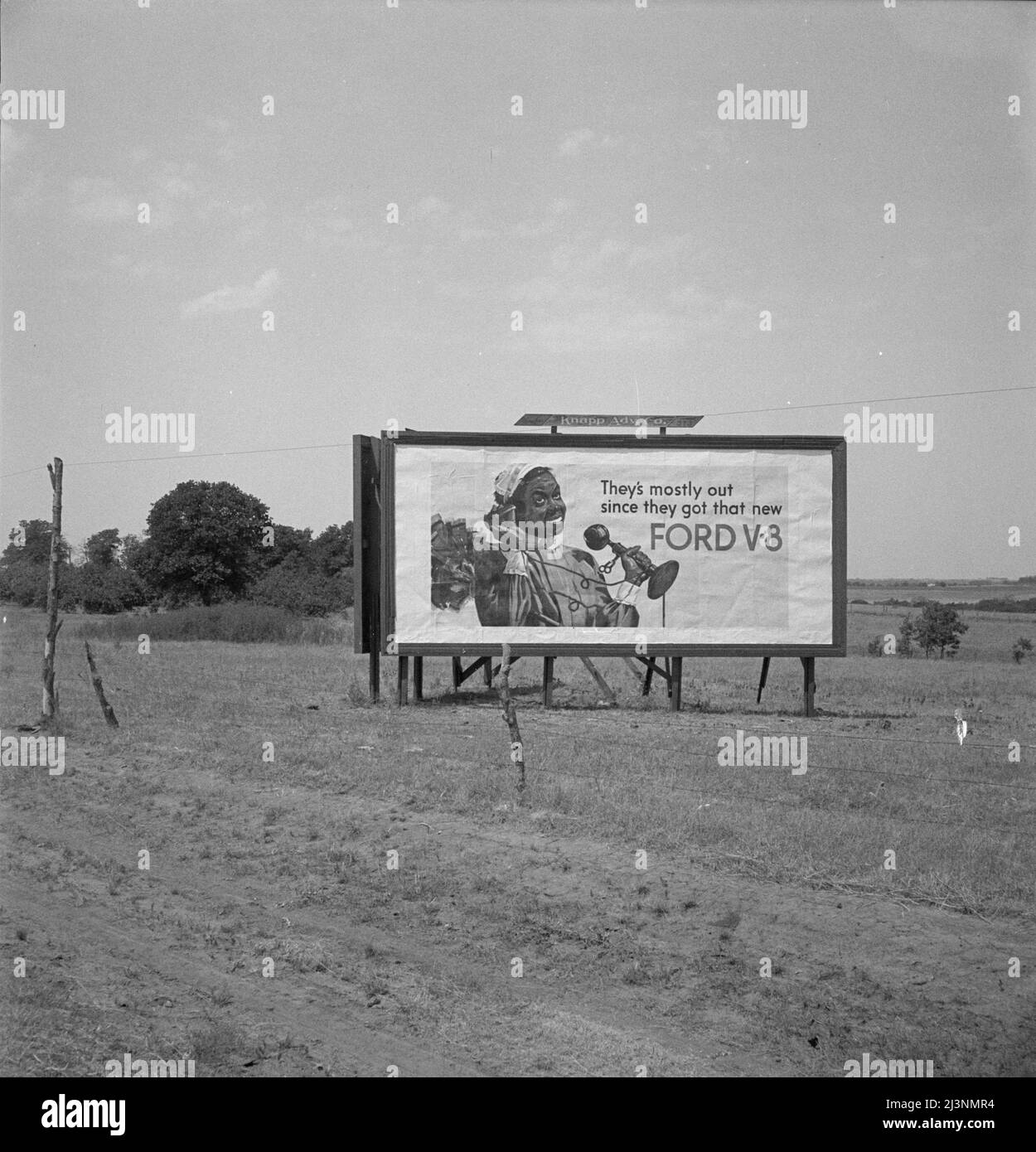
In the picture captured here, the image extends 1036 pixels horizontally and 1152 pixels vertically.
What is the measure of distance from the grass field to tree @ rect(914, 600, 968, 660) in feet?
87.2

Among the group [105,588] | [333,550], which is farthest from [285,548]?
[105,588]

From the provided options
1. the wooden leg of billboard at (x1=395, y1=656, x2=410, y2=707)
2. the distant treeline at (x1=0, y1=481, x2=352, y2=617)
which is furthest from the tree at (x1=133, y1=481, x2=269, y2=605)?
the wooden leg of billboard at (x1=395, y1=656, x2=410, y2=707)

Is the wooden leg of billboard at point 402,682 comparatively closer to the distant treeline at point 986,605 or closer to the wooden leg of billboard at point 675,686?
the wooden leg of billboard at point 675,686

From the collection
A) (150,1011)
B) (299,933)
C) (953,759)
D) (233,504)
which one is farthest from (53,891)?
(233,504)

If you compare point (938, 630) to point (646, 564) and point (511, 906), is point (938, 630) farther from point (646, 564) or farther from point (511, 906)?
point (511, 906)

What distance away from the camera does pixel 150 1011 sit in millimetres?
6258

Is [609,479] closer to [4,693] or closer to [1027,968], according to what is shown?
[4,693]

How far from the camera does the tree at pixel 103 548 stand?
229ft

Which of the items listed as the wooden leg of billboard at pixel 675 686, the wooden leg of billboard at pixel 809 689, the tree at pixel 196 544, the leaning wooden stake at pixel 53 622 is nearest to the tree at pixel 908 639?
the wooden leg of billboard at pixel 809 689

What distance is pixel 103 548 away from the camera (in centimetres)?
7106

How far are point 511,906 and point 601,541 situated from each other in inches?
484

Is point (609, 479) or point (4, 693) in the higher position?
point (609, 479)

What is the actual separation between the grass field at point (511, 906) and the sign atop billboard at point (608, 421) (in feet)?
20.3

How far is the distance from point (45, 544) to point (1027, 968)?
151ft
